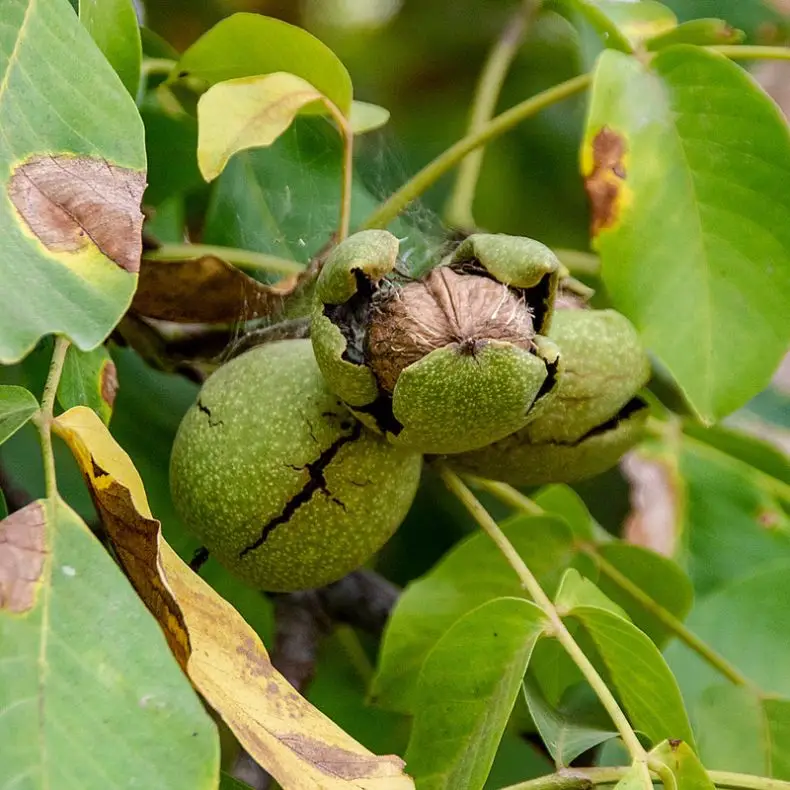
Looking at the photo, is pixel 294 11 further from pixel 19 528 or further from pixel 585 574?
pixel 19 528

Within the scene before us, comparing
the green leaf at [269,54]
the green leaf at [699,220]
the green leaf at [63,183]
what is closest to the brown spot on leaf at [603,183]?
the green leaf at [699,220]

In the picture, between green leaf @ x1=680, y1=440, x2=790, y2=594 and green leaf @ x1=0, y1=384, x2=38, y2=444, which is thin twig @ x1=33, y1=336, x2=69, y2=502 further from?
green leaf @ x1=680, y1=440, x2=790, y2=594

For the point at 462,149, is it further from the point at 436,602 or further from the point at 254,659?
the point at 254,659

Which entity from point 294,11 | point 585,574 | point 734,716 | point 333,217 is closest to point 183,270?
point 333,217

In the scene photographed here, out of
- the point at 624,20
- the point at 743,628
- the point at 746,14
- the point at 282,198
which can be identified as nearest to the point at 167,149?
the point at 282,198

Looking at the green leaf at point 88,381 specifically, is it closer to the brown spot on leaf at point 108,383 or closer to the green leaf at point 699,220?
the brown spot on leaf at point 108,383
